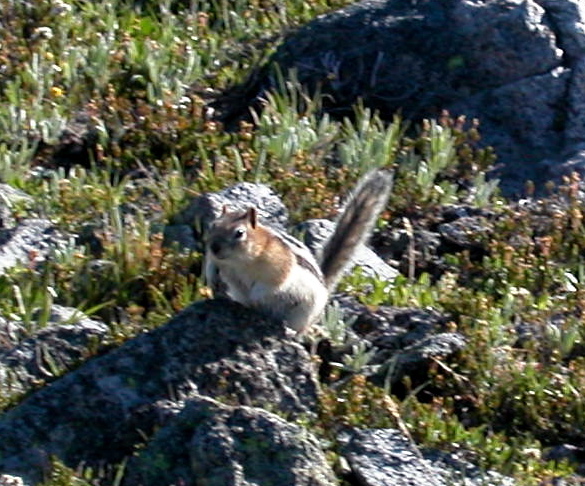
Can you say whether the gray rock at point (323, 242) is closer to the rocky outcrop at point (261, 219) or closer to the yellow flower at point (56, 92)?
the rocky outcrop at point (261, 219)

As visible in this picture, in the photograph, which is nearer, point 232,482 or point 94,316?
point 232,482

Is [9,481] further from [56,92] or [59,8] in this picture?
[59,8]

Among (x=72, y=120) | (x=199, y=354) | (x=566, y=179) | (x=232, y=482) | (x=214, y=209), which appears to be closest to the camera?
(x=232, y=482)

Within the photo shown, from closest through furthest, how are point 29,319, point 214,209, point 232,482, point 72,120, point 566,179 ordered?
point 232,482
point 29,319
point 214,209
point 566,179
point 72,120

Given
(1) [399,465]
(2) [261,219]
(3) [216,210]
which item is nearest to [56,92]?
(3) [216,210]

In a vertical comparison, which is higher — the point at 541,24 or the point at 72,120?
the point at 541,24

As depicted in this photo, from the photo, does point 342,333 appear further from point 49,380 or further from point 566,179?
point 566,179

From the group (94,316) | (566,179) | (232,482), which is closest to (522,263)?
(566,179)
